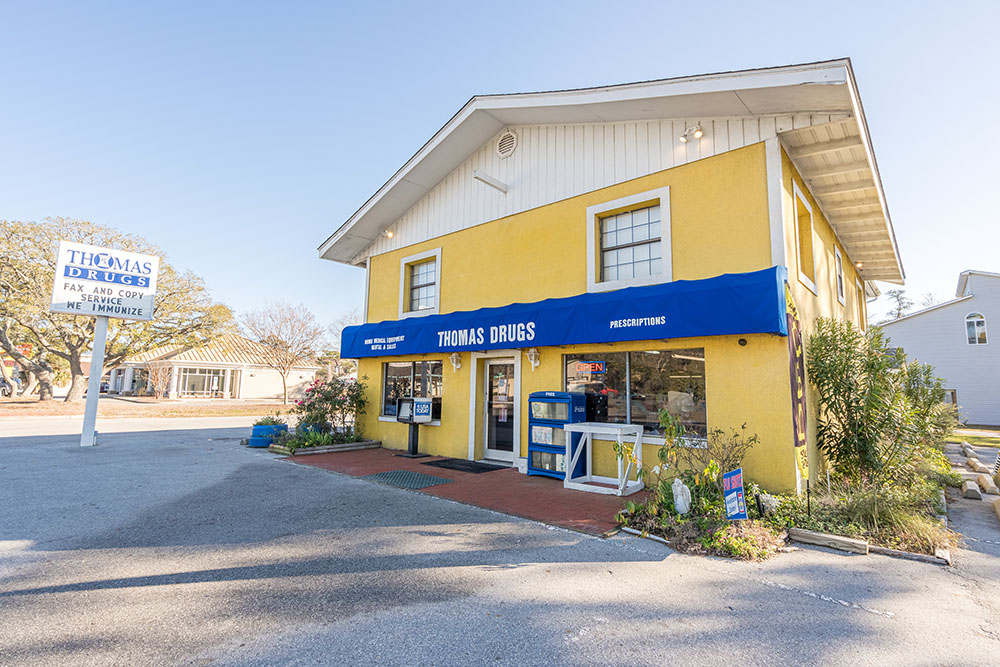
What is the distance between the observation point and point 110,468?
8922 mm

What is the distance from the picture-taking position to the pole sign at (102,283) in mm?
11781

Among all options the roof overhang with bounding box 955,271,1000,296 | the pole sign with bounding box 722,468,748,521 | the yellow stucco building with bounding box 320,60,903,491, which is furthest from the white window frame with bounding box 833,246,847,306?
the roof overhang with bounding box 955,271,1000,296

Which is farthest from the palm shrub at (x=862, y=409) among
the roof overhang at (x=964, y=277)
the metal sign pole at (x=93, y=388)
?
the roof overhang at (x=964, y=277)

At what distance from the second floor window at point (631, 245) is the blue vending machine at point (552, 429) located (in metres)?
2.29

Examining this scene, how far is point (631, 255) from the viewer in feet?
26.8

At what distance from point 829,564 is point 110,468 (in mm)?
11424

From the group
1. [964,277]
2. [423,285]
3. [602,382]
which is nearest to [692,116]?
[602,382]

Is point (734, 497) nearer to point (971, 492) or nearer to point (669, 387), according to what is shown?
point (669, 387)

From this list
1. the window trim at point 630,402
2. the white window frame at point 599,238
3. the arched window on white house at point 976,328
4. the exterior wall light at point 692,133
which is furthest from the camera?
the arched window on white house at point 976,328

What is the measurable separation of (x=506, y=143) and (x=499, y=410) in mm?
5704

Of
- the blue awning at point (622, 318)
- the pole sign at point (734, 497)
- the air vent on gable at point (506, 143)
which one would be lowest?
the pole sign at point (734, 497)

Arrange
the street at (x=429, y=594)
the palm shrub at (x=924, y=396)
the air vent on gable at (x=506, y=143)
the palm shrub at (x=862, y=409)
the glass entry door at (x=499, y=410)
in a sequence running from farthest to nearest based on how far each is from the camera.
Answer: the air vent on gable at (x=506, y=143), the glass entry door at (x=499, y=410), the palm shrub at (x=924, y=396), the palm shrub at (x=862, y=409), the street at (x=429, y=594)

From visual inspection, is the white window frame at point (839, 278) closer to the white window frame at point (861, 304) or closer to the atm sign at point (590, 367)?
the white window frame at point (861, 304)

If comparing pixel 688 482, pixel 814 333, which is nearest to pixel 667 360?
pixel 688 482
